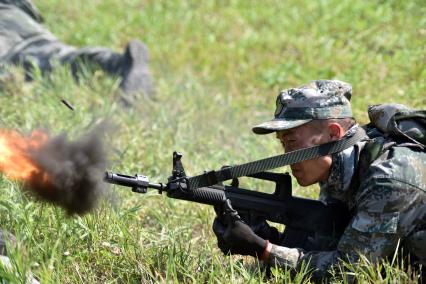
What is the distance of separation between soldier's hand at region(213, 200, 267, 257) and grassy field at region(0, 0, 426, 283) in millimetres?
80

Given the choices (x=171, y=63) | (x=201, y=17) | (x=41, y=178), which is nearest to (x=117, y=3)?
(x=201, y=17)

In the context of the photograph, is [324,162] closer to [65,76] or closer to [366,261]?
[366,261]

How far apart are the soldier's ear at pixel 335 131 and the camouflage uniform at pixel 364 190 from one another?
0.05m

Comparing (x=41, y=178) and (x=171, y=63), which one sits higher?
(x=41, y=178)

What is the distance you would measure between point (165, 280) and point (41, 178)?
2.61 feet

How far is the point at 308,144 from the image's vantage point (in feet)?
12.2

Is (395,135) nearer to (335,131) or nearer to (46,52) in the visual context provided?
(335,131)

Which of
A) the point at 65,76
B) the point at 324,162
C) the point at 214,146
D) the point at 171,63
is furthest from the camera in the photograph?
the point at 171,63

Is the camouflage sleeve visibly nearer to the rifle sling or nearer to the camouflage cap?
the rifle sling

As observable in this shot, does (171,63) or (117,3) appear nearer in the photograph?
(171,63)

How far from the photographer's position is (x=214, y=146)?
676 cm

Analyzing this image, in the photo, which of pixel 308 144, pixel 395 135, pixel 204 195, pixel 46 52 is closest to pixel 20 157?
pixel 204 195

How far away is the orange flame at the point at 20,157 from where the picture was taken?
3.71m

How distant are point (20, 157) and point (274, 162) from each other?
1281mm
